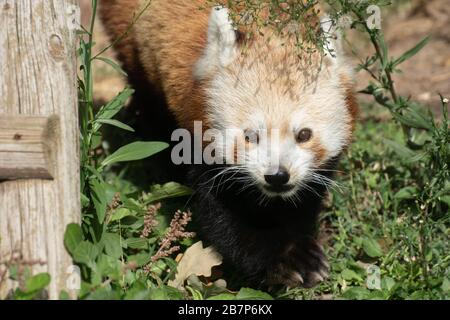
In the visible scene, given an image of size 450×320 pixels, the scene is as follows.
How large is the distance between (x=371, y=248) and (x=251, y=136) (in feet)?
3.40

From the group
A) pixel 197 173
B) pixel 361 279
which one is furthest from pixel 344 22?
pixel 361 279

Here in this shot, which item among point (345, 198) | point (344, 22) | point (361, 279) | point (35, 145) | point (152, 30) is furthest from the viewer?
point (345, 198)

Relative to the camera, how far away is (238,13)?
3.42 meters

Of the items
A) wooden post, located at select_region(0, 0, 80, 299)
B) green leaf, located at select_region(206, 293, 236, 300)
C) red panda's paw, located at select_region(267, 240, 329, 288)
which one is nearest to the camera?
wooden post, located at select_region(0, 0, 80, 299)

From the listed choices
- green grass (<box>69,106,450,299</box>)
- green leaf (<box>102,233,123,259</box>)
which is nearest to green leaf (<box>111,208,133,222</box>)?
green grass (<box>69,106,450,299</box>)

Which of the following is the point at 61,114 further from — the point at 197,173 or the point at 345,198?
the point at 345,198

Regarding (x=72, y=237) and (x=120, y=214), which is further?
(x=120, y=214)

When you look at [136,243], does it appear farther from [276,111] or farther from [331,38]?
[331,38]

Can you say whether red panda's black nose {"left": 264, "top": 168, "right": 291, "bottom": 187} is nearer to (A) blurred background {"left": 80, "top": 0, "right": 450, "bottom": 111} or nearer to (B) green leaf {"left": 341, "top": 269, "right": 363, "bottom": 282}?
(B) green leaf {"left": 341, "top": 269, "right": 363, "bottom": 282}

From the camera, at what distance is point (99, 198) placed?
307 centimetres

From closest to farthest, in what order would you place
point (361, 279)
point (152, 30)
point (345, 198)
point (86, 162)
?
point (86, 162) < point (361, 279) < point (152, 30) < point (345, 198)

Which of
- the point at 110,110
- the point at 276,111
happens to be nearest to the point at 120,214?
the point at 110,110

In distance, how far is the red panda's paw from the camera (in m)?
3.62
